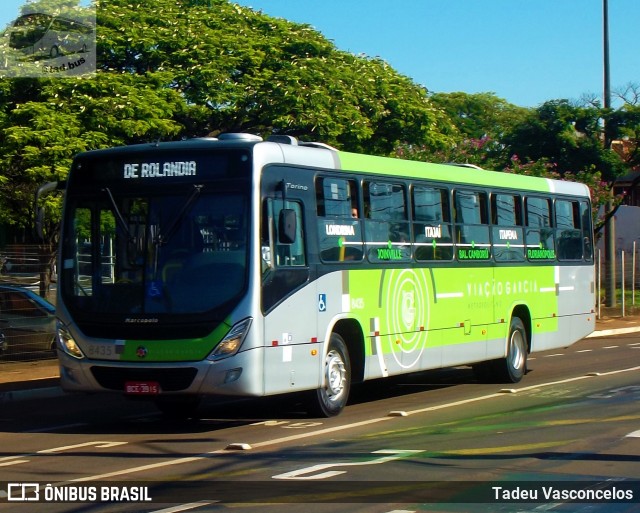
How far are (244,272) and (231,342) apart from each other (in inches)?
30.1

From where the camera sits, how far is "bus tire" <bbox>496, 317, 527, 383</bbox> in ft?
56.6

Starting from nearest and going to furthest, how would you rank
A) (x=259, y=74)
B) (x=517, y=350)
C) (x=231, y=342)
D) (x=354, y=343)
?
(x=231, y=342), (x=354, y=343), (x=517, y=350), (x=259, y=74)

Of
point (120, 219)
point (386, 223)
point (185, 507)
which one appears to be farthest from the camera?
point (386, 223)

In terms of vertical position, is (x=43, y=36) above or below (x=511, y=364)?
above

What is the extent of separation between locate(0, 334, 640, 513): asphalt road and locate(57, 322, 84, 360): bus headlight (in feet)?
3.03

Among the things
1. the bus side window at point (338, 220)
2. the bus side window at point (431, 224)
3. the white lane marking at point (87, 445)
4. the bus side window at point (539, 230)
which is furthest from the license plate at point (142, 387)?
the bus side window at point (539, 230)

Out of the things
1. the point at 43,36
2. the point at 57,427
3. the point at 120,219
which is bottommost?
the point at 57,427

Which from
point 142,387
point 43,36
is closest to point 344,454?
point 142,387

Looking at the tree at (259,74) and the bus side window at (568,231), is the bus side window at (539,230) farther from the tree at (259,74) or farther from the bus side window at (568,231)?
the tree at (259,74)

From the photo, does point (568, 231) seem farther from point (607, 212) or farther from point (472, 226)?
point (607, 212)

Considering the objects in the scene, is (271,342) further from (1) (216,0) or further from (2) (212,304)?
(1) (216,0)

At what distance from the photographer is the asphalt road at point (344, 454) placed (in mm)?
7984

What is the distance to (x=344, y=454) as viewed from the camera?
9.98 meters

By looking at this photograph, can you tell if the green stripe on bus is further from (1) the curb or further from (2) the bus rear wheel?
(1) the curb
